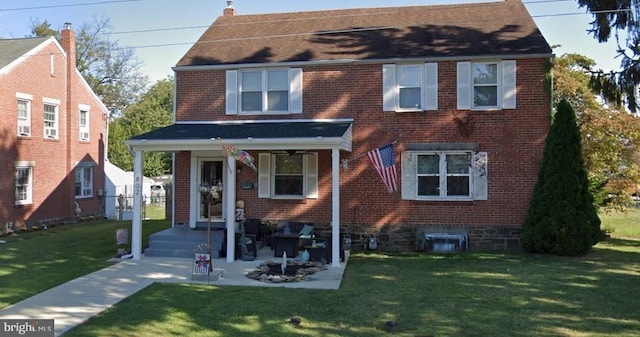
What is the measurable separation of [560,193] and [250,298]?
331 inches

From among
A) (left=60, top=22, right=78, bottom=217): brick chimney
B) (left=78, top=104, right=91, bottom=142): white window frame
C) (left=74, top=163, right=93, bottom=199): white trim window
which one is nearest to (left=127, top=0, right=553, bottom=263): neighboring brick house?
(left=60, top=22, right=78, bottom=217): brick chimney

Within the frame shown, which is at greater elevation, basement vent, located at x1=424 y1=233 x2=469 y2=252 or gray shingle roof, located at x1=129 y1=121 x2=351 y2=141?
gray shingle roof, located at x1=129 y1=121 x2=351 y2=141

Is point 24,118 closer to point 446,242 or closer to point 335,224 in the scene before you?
point 335,224

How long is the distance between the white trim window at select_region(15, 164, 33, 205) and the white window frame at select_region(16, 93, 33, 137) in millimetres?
1389

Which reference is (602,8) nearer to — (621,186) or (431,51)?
(431,51)

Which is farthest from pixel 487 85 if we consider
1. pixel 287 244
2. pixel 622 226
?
pixel 622 226

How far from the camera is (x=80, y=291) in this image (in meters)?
8.57

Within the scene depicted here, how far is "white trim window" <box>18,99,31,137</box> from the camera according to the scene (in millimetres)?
19531

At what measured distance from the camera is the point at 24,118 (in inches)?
776

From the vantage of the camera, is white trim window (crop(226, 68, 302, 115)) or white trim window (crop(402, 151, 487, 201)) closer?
white trim window (crop(402, 151, 487, 201))

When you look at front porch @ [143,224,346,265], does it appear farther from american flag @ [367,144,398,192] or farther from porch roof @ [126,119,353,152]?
porch roof @ [126,119,353,152]

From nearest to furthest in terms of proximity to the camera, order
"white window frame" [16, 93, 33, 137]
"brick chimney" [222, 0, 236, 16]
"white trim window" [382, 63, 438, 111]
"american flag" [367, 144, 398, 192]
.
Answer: "american flag" [367, 144, 398, 192]
"white trim window" [382, 63, 438, 111]
"brick chimney" [222, 0, 236, 16]
"white window frame" [16, 93, 33, 137]

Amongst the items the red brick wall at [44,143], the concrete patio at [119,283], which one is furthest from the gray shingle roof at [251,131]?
the red brick wall at [44,143]
